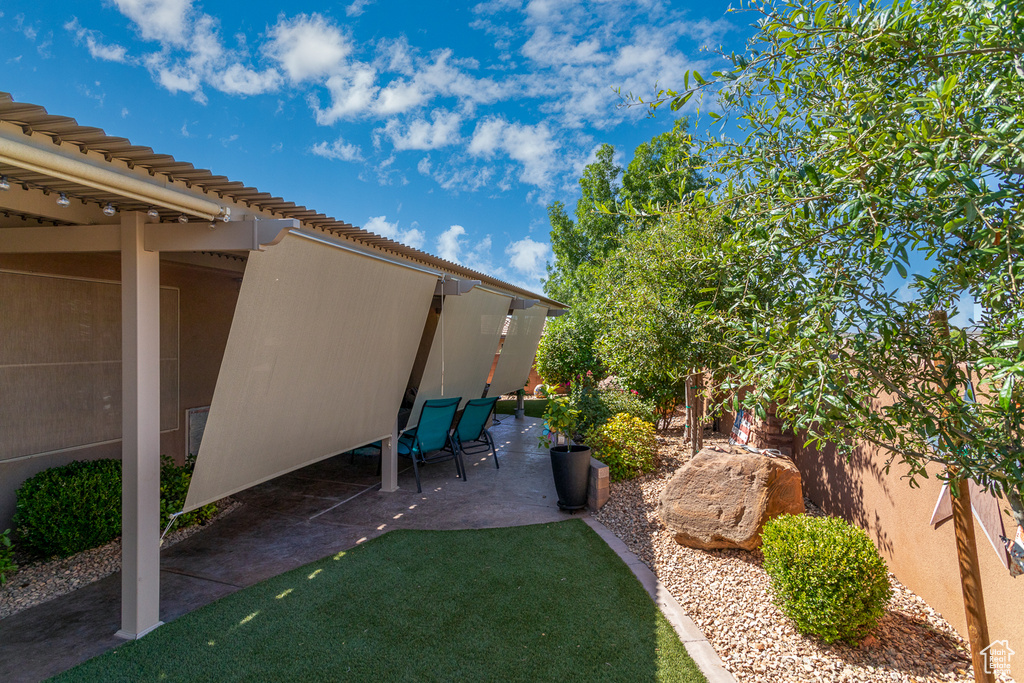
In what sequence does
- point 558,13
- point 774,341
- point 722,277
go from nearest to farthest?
point 774,341, point 722,277, point 558,13

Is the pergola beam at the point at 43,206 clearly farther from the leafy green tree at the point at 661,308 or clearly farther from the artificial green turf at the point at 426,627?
the leafy green tree at the point at 661,308

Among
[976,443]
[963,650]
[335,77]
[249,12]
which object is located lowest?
[963,650]

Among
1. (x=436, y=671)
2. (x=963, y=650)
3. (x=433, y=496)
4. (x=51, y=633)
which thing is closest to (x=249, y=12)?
(x=433, y=496)

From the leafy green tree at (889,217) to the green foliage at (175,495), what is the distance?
506 centimetres

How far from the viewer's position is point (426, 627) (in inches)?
131

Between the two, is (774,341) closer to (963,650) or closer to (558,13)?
(963,650)

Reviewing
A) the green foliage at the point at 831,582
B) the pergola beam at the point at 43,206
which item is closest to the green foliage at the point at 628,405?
the green foliage at the point at 831,582

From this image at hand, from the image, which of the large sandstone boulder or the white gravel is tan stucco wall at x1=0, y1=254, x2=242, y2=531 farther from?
the large sandstone boulder

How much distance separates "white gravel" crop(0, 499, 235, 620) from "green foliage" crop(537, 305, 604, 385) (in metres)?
9.62

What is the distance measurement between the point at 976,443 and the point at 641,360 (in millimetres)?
4577

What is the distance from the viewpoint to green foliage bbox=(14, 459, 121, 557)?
4066 millimetres

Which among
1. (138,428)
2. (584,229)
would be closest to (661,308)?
(138,428)

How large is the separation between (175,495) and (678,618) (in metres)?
4.56

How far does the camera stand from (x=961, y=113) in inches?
59.6
